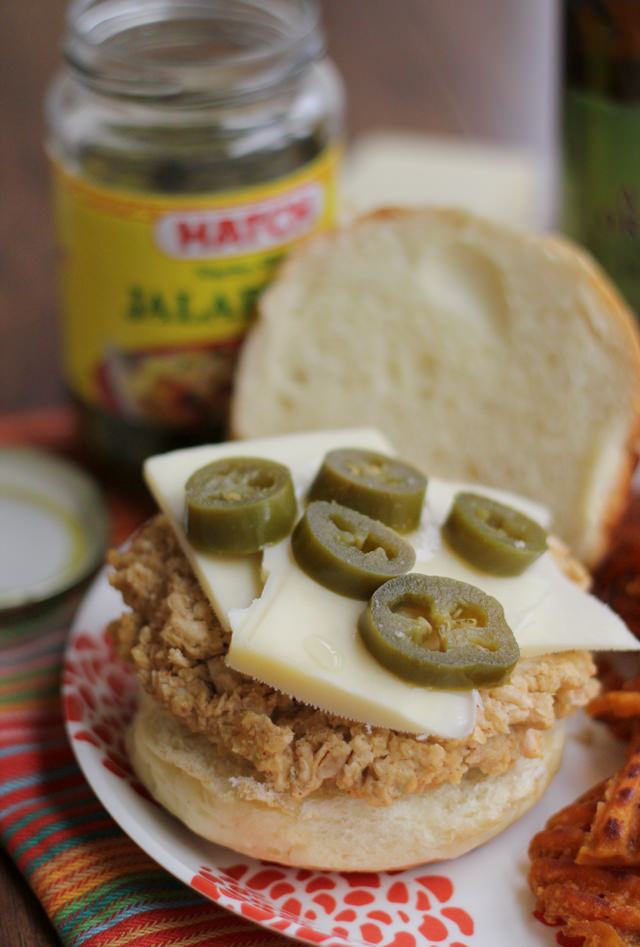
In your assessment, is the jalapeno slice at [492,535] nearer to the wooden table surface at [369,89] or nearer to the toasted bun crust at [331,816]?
the toasted bun crust at [331,816]

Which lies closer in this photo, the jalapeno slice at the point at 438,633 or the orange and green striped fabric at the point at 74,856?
the jalapeno slice at the point at 438,633

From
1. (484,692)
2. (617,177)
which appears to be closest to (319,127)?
(617,177)

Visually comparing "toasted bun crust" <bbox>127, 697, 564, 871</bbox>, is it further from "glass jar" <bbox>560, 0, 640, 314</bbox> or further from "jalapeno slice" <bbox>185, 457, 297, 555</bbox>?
"glass jar" <bbox>560, 0, 640, 314</bbox>

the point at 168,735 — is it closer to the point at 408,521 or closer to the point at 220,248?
the point at 408,521

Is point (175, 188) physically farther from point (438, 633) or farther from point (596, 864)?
point (596, 864)

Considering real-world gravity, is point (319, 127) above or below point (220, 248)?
above

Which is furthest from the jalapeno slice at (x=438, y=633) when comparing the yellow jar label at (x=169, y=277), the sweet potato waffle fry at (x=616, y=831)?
the yellow jar label at (x=169, y=277)
